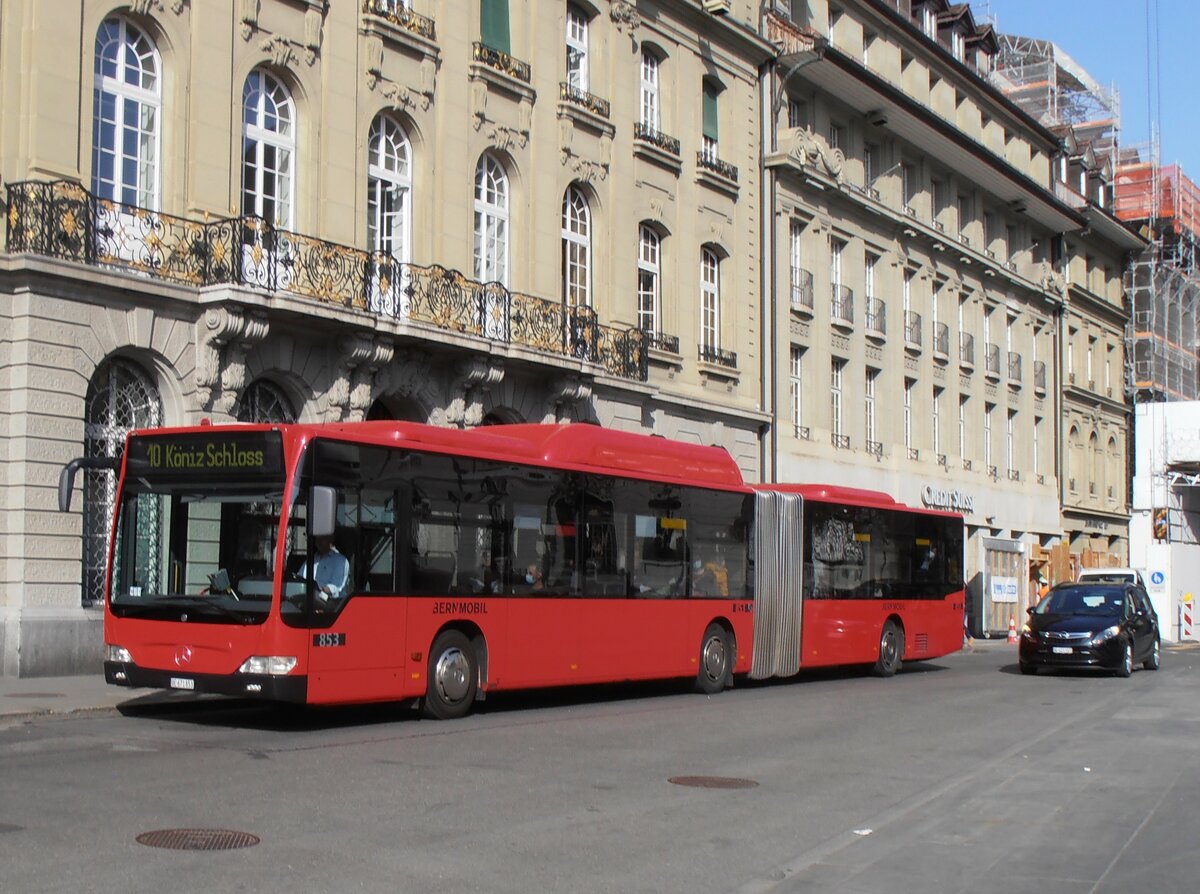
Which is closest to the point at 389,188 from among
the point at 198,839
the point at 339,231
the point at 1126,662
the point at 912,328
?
the point at 339,231

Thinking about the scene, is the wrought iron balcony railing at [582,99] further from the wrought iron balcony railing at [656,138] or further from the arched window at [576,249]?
the arched window at [576,249]

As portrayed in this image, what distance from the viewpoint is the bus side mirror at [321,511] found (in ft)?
45.8

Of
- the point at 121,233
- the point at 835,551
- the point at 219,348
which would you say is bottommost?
the point at 835,551

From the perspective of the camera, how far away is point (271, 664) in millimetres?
13664

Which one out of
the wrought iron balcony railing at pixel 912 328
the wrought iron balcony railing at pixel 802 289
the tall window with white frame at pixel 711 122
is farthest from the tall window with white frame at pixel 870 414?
the tall window with white frame at pixel 711 122

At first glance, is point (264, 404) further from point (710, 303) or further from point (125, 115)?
point (710, 303)

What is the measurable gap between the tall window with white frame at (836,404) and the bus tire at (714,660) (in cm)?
1845

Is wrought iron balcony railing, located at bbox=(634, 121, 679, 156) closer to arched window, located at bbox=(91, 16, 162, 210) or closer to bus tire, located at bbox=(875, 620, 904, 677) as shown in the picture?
bus tire, located at bbox=(875, 620, 904, 677)

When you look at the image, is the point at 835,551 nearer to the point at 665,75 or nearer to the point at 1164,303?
the point at 665,75

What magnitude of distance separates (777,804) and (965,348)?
38850mm

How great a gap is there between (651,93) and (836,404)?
431 inches

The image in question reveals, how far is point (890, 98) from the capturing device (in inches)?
1560

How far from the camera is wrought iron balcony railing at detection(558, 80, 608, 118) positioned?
94.4 ft

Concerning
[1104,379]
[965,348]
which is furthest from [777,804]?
[1104,379]
